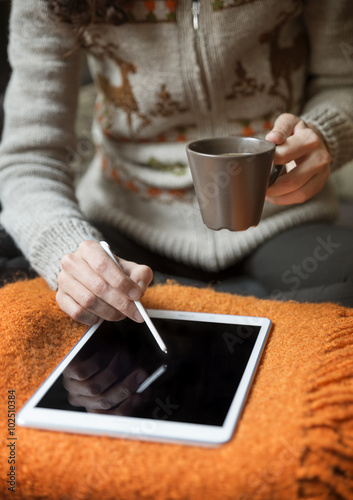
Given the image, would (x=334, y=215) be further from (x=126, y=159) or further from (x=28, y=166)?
(x=28, y=166)

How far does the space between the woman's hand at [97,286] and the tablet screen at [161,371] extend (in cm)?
2

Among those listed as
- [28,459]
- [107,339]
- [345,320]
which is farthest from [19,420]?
[345,320]

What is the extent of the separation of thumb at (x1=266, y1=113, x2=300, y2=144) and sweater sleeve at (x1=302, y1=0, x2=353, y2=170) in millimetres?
104

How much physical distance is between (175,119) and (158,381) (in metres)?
0.49

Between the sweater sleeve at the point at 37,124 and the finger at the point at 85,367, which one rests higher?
the sweater sleeve at the point at 37,124

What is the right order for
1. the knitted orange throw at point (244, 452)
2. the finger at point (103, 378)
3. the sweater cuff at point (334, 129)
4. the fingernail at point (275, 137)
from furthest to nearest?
the sweater cuff at point (334, 129), the fingernail at point (275, 137), the finger at point (103, 378), the knitted orange throw at point (244, 452)

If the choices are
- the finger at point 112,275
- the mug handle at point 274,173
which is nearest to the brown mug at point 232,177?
the mug handle at point 274,173

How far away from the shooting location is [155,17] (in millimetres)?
763

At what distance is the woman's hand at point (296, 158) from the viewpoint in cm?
59

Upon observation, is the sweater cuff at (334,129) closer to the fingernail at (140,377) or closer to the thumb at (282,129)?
the thumb at (282,129)

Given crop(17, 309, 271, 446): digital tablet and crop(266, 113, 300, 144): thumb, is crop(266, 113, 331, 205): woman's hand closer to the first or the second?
crop(266, 113, 300, 144): thumb

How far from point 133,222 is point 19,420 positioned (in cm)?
49

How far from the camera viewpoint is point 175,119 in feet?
2.73

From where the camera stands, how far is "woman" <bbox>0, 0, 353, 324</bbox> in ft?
2.40
